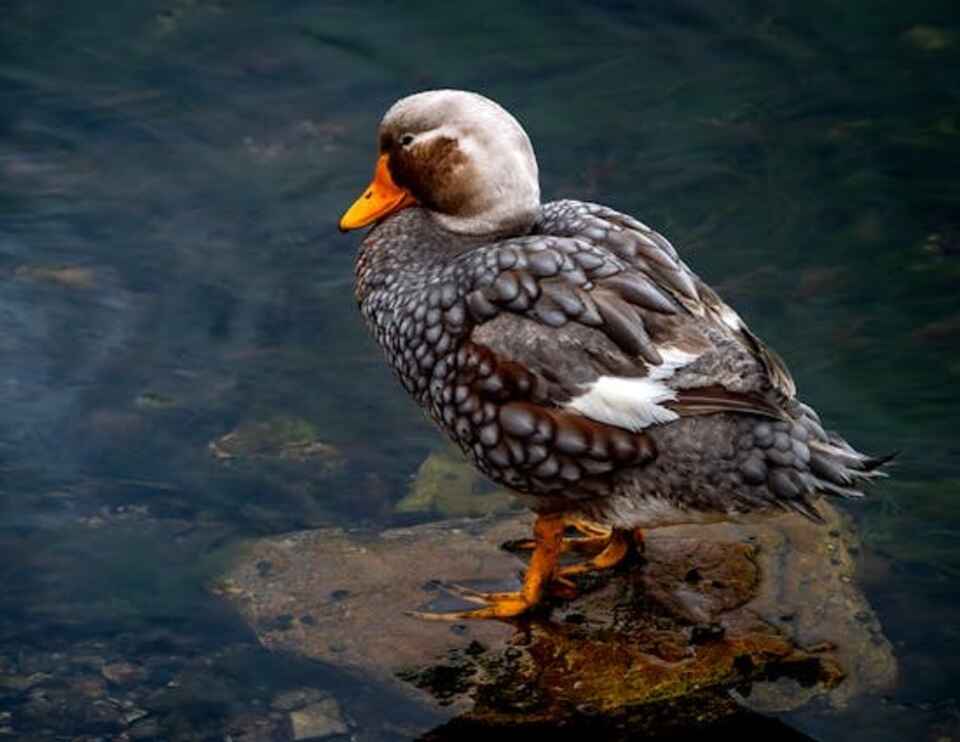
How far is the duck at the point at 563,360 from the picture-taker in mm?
4168

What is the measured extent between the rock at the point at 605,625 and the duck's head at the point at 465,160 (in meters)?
1.15

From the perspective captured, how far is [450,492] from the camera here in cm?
589

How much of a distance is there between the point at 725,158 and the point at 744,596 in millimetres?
3964

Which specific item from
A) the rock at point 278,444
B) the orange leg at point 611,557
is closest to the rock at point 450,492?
the rock at point 278,444

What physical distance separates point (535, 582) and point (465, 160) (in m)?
1.31

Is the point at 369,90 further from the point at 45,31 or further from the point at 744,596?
the point at 744,596

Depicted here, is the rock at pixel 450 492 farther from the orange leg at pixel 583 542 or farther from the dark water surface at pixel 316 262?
the orange leg at pixel 583 542

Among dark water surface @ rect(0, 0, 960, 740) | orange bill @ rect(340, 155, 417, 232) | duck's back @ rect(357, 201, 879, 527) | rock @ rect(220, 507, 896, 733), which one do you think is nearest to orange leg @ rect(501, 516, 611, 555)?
rock @ rect(220, 507, 896, 733)

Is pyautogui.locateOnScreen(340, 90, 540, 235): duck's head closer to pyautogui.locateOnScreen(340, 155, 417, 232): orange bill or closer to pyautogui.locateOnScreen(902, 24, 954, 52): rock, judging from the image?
pyautogui.locateOnScreen(340, 155, 417, 232): orange bill

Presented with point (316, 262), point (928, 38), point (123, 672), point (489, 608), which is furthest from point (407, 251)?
point (928, 38)

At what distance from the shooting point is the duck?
164 inches

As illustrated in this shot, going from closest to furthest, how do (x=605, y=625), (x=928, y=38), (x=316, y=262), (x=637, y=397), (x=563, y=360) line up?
(x=637, y=397), (x=563, y=360), (x=605, y=625), (x=316, y=262), (x=928, y=38)

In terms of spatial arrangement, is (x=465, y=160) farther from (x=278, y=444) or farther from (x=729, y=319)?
(x=278, y=444)

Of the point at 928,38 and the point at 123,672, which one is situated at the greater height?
the point at 928,38
